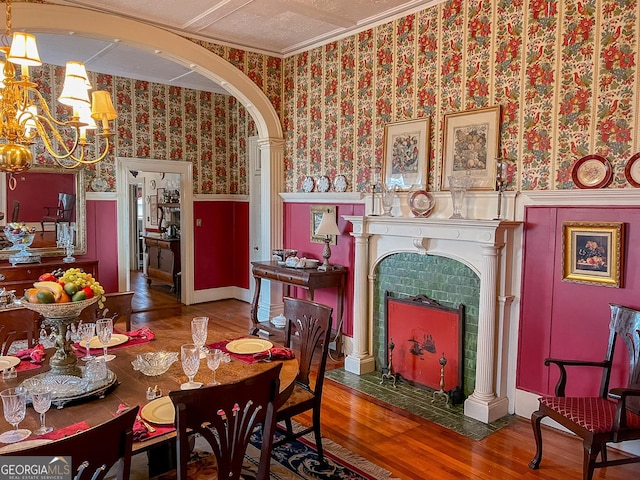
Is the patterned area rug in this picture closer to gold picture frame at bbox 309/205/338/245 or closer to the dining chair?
the dining chair

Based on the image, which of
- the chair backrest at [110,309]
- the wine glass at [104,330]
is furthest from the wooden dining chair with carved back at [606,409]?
the chair backrest at [110,309]

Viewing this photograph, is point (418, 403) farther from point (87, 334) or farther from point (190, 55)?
point (190, 55)

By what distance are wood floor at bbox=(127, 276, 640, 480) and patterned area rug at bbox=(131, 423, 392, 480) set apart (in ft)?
0.30

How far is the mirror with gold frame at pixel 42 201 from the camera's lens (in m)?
5.46

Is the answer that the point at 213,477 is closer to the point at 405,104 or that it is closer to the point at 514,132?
the point at 514,132

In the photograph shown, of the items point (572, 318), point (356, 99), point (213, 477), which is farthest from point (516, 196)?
point (213, 477)

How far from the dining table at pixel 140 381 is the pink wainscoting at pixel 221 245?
4.31 metres

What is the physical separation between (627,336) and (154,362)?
265cm

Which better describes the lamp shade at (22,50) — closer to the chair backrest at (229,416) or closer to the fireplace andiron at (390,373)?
the chair backrest at (229,416)

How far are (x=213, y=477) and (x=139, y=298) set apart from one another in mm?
6054

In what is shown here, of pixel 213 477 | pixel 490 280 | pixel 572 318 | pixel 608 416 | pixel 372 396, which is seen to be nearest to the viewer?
pixel 213 477

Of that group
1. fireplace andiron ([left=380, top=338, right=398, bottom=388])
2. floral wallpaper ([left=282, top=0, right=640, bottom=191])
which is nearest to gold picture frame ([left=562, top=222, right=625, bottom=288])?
floral wallpaper ([left=282, top=0, right=640, bottom=191])

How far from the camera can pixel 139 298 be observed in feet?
24.3

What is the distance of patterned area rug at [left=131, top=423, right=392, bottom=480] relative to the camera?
2605mm
